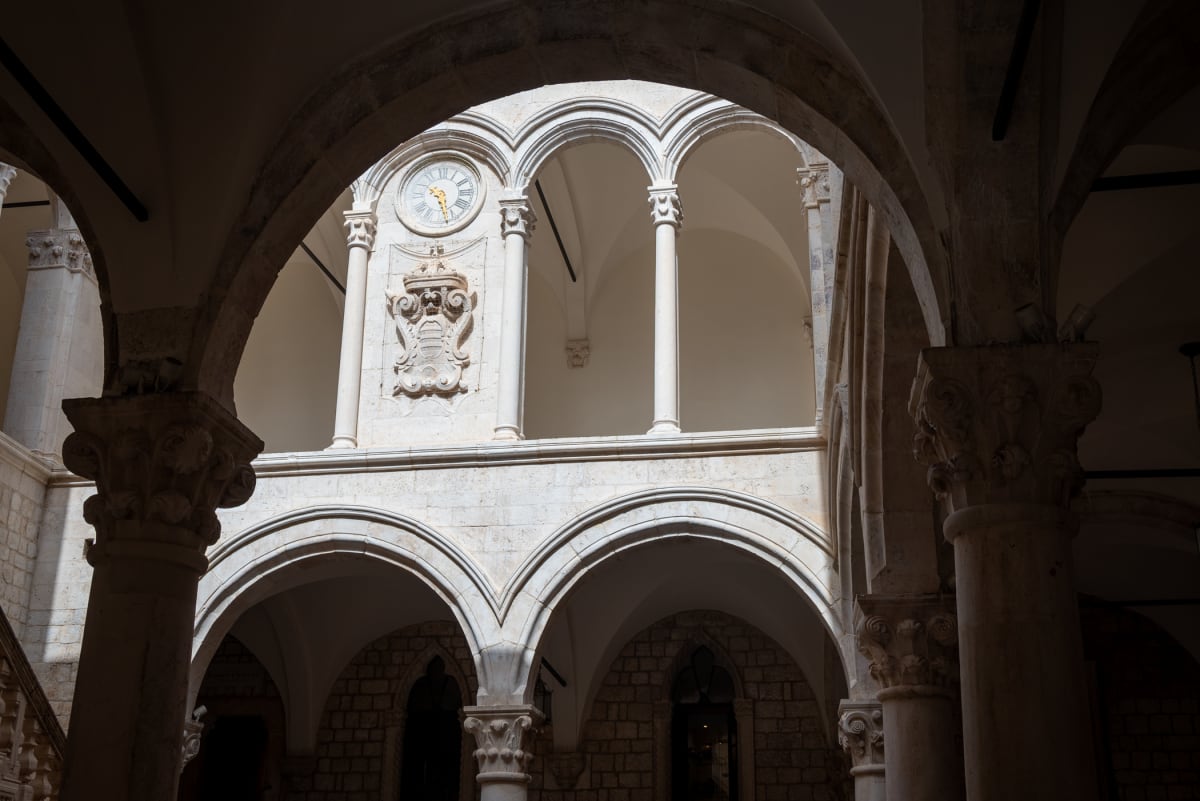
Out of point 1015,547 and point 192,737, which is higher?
point 192,737

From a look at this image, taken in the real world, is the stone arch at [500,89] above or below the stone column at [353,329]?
below

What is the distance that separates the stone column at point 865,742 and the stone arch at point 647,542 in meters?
1.04

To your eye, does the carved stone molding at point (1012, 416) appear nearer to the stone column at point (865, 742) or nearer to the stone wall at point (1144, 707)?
the stone column at point (865, 742)

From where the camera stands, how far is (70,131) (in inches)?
221

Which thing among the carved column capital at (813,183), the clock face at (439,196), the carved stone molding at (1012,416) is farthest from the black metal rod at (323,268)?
the carved stone molding at (1012,416)

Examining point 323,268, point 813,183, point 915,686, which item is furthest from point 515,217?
point 915,686

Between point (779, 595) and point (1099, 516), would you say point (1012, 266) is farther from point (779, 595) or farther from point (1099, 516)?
point (779, 595)

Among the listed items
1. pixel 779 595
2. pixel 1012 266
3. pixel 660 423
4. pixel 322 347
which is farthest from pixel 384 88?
pixel 322 347

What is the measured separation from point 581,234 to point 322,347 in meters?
3.66

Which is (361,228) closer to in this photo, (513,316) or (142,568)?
(513,316)

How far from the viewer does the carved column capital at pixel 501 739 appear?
1095 cm

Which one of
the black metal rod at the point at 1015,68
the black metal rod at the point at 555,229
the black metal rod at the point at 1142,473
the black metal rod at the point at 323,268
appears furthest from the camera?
the black metal rod at the point at 323,268

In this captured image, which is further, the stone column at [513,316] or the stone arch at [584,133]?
the stone arch at [584,133]

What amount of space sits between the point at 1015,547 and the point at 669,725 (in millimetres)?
10651
